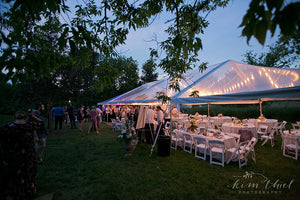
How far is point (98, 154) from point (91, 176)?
6.85ft

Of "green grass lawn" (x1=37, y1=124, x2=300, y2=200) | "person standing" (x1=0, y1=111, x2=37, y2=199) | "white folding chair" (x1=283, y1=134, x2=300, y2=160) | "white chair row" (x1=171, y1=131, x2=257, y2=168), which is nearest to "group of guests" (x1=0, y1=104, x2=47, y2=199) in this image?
"person standing" (x1=0, y1=111, x2=37, y2=199)

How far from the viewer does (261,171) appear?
4.51m

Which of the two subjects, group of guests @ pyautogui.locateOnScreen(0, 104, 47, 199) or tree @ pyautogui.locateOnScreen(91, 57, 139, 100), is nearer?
group of guests @ pyautogui.locateOnScreen(0, 104, 47, 199)

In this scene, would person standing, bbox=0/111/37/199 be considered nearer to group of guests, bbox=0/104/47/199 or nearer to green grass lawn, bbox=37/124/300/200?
group of guests, bbox=0/104/47/199

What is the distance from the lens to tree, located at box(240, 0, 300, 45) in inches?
38.8

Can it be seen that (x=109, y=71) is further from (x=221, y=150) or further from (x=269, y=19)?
(x=221, y=150)

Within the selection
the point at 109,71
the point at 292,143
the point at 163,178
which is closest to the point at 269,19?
the point at 109,71

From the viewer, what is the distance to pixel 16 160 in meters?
2.66

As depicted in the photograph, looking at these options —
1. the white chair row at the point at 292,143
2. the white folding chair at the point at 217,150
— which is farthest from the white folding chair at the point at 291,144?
the white folding chair at the point at 217,150

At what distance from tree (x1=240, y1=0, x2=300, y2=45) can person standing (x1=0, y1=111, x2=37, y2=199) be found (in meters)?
3.78

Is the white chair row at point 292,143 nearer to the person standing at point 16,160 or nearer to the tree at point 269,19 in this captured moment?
the tree at point 269,19

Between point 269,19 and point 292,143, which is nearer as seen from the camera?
point 269,19

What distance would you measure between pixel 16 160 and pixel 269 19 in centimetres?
401

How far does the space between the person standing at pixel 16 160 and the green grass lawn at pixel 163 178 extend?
0.93 metres
